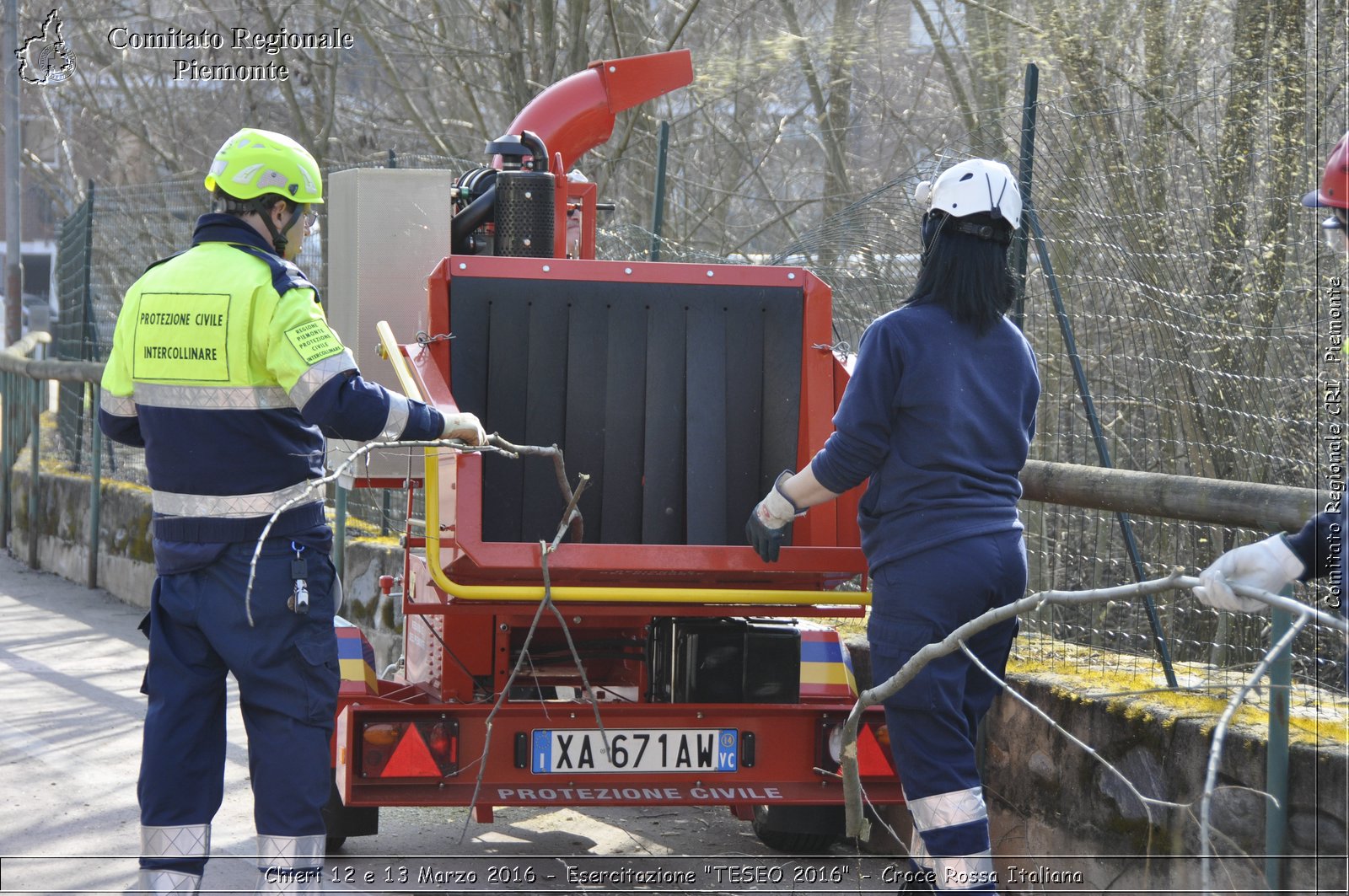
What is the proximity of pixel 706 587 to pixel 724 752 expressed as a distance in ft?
1.62

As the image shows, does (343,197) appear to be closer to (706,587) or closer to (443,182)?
(443,182)

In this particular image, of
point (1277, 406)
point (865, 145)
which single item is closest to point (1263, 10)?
point (1277, 406)

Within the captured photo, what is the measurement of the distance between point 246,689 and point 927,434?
1.77 m

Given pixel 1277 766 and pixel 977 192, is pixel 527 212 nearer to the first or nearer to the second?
pixel 977 192

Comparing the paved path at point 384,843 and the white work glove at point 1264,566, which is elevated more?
the white work glove at point 1264,566

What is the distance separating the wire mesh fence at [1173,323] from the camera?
4785mm

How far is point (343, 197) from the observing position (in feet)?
17.7

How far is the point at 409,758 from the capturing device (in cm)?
420

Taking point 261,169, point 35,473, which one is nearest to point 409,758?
point 261,169

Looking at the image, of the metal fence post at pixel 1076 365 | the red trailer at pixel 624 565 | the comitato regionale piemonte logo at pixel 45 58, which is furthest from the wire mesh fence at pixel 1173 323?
the comitato regionale piemonte logo at pixel 45 58

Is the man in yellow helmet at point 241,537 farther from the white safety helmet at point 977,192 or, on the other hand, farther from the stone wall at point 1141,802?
the stone wall at point 1141,802

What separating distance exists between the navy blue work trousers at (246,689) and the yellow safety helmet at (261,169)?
0.92 m

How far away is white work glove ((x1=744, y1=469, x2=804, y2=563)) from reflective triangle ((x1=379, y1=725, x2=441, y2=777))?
109cm

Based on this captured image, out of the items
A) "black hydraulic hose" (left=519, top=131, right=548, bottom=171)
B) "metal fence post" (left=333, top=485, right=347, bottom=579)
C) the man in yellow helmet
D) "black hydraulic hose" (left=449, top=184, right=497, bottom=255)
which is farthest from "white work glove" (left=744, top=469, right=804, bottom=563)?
"metal fence post" (left=333, top=485, right=347, bottom=579)
